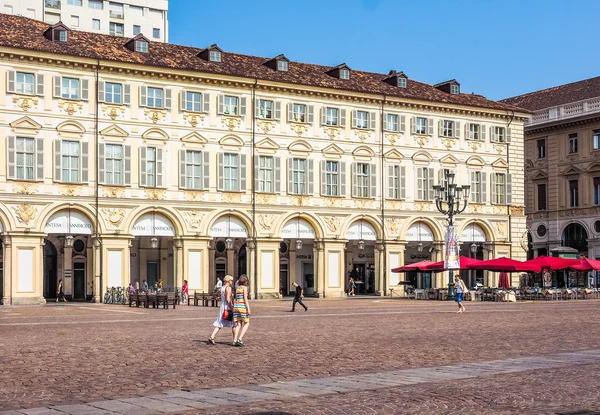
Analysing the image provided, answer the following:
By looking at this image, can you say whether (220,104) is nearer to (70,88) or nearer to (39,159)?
(70,88)

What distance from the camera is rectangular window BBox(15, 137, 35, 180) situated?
47.3 metres

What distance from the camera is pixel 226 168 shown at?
53.4 m

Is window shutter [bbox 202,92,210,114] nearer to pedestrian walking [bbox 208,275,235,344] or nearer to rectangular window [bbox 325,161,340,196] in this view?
rectangular window [bbox 325,161,340,196]

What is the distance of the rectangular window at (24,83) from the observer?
4769 centimetres

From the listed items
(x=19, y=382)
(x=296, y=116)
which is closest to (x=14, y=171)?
Result: (x=296, y=116)

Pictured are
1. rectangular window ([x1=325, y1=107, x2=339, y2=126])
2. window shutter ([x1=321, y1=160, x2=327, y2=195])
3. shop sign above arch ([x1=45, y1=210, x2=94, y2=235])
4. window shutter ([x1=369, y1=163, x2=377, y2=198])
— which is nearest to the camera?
shop sign above arch ([x1=45, y1=210, x2=94, y2=235])

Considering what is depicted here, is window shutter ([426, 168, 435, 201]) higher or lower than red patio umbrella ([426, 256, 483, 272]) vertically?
higher

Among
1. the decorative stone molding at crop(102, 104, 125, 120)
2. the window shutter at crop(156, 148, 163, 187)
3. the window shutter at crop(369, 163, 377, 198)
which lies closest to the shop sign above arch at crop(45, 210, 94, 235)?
the window shutter at crop(156, 148, 163, 187)

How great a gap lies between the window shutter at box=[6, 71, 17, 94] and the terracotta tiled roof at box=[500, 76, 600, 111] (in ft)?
142

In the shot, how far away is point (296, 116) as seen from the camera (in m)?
56.0

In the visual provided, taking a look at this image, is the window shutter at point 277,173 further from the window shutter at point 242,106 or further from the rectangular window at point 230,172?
the window shutter at point 242,106

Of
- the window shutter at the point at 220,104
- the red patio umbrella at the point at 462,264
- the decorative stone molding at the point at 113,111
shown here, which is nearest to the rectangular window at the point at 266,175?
the window shutter at the point at 220,104

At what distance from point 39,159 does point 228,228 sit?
445 inches

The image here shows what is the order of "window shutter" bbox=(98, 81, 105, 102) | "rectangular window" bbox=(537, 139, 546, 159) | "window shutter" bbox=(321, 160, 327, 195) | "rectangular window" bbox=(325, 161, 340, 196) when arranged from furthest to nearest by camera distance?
"rectangular window" bbox=(537, 139, 546, 159), "rectangular window" bbox=(325, 161, 340, 196), "window shutter" bbox=(321, 160, 327, 195), "window shutter" bbox=(98, 81, 105, 102)
